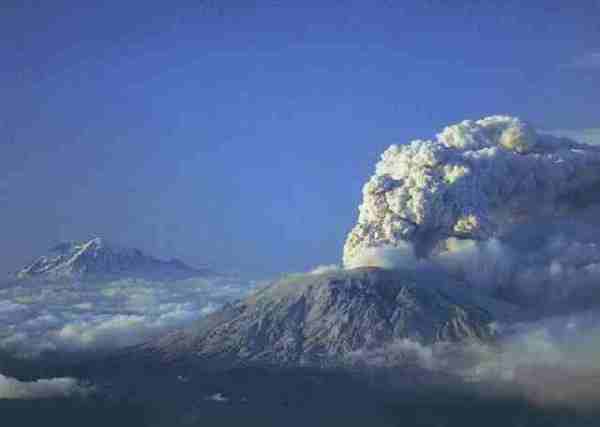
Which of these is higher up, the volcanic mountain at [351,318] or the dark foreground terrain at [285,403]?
the volcanic mountain at [351,318]

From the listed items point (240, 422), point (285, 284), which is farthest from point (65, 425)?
point (285, 284)

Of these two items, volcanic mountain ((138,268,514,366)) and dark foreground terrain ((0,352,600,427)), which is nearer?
dark foreground terrain ((0,352,600,427))

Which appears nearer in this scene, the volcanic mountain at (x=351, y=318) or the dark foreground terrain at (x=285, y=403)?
the dark foreground terrain at (x=285, y=403)

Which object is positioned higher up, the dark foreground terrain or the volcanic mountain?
the volcanic mountain

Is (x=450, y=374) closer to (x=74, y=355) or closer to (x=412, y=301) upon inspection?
(x=412, y=301)
